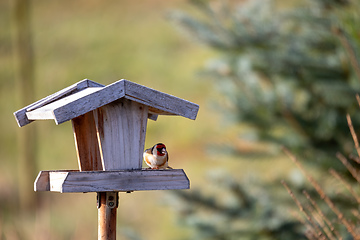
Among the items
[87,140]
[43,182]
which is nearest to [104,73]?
[87,140]

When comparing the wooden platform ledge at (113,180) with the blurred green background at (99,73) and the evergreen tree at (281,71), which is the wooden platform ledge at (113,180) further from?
the blurred green background at (99,73)

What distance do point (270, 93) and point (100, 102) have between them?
227 centimetres

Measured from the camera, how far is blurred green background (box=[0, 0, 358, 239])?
39.9 ft

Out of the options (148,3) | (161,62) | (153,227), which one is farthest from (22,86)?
(148,3)

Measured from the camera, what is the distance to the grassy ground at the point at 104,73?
12.4m

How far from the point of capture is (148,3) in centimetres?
2402

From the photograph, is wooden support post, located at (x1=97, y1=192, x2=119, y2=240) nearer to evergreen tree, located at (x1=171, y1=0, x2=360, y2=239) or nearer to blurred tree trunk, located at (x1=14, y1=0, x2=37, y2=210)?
evergreen tree, located at (x1=171, y1=0, x2=360, y2=239)

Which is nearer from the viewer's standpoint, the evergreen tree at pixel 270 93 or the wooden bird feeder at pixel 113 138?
the wooden bird feeder at pixel 113 138

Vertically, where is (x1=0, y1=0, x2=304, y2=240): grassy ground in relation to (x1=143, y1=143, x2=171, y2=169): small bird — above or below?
above

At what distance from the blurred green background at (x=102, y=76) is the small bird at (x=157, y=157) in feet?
27.6

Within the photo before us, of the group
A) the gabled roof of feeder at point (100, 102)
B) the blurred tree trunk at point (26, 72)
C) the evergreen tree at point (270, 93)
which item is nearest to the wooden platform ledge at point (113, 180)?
the gabled roof of feeder at point (100, 102)

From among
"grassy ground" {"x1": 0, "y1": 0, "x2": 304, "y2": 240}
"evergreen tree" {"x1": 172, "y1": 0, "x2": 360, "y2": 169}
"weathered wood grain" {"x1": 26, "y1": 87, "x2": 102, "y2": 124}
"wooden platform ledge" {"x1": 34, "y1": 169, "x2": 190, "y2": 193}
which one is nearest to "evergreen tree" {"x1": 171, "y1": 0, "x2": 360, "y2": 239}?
"evergreen tree" {"x1": 172, "y1": 0, "x2": 360, "y2": 169}

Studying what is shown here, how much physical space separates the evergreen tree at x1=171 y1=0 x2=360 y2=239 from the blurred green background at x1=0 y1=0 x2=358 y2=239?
6.54m

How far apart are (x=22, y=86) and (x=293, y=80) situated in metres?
8.31
